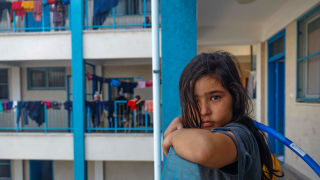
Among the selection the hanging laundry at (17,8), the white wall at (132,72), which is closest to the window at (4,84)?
the hanging laundry at (17,8)

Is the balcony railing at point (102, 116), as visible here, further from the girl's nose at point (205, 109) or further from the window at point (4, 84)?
the girl's nose at point (205, 109)

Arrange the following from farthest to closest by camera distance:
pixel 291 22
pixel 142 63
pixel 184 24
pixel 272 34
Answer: pixel 142 63, pixel 272 34, pixel 291 22, pixel 184 24

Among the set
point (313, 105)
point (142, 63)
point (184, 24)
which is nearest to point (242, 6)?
point (313, 105)

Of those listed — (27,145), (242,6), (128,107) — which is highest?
(242,6)

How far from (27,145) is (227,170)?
777 cm

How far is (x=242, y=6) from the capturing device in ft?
16.6

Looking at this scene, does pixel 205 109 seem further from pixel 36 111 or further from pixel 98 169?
pixel 98 169

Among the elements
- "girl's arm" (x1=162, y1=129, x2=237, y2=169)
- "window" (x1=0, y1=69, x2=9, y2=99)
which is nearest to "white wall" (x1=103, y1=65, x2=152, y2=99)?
"window" (x1=0, y1=69, x2=9, y2=99)

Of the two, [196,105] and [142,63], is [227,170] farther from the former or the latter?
[142,63]

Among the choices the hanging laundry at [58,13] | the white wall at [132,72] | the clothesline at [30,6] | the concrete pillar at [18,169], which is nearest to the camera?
the clothesline at [30,6]

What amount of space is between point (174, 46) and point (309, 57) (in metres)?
2.90

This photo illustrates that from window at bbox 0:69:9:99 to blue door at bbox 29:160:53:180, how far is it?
301 centimetres

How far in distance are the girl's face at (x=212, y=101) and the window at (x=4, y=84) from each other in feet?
35.0

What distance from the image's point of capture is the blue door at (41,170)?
895cm
